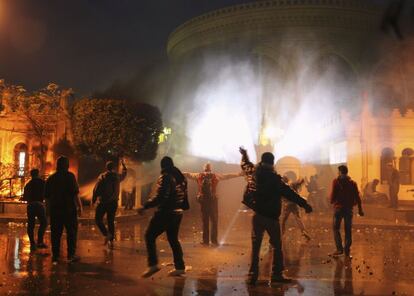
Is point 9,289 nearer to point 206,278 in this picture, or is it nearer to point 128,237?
point 206,278

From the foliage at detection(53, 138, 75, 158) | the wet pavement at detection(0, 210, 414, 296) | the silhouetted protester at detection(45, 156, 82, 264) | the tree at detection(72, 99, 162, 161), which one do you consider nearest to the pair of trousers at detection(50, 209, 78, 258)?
the silhouetted protester at detection(45, 156, 82, 264)

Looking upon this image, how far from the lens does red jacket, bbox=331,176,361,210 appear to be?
912 cm

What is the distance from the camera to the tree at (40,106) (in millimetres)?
22328

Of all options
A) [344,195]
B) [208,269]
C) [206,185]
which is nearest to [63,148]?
[206,185]

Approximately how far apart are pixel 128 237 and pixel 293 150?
81.9 ft

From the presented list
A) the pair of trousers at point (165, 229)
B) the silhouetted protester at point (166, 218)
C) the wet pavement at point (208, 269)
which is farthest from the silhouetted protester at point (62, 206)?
the pair of trousers at point (165, 229)

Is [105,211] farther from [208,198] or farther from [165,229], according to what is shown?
[165,229]

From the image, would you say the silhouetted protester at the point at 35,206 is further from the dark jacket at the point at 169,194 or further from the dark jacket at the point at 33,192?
the dark jacket at the point at 169,194

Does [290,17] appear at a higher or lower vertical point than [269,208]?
higher

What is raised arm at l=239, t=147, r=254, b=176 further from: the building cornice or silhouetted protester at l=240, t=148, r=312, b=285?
the building cornice

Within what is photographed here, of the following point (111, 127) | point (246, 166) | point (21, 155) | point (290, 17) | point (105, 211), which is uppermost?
point (290, 17)

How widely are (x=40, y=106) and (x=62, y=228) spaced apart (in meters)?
16.4

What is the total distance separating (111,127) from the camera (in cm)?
2056

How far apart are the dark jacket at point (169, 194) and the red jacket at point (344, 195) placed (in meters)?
3.37
